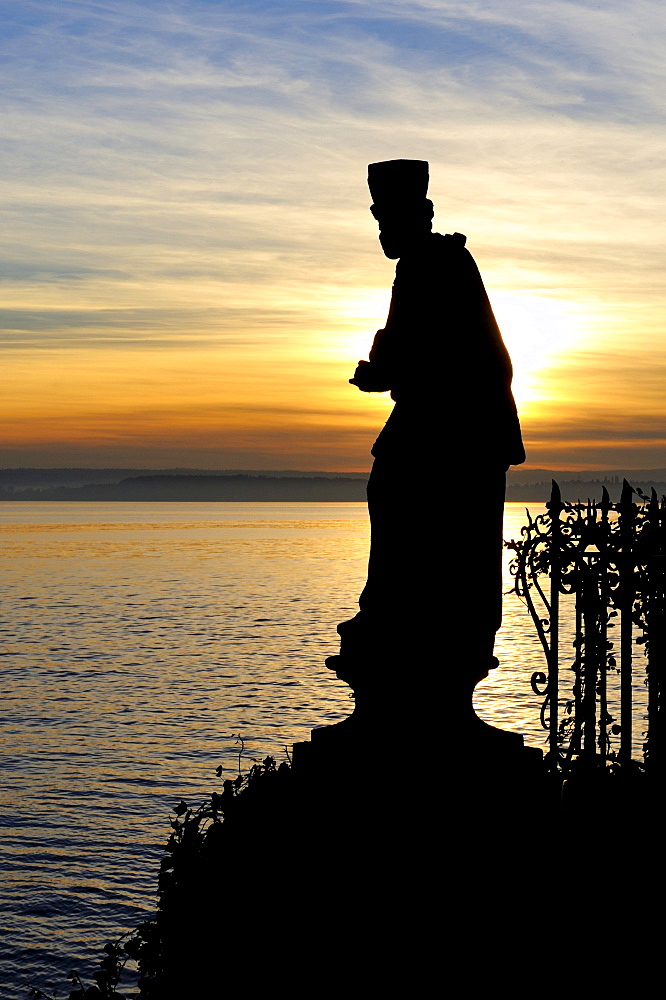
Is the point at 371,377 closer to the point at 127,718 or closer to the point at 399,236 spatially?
the point at 399,236

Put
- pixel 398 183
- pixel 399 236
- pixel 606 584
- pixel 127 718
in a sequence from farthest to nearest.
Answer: pixel 127 718 < pixel 606 584 < pixel 399 236 < pixel 398 183

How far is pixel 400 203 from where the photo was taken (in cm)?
554

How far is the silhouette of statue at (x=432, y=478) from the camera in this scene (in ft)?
18.0

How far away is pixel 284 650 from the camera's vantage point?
2903 centimetres

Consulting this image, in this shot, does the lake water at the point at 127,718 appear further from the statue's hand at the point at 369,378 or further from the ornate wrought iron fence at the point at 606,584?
the ornate wrought iron fence at the point at 606,584

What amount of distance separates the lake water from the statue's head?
2079 millimetres

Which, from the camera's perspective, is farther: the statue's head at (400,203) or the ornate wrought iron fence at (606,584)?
the ornate wrought iron fence at (606,584)

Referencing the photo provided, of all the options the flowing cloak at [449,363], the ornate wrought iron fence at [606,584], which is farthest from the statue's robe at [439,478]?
the ornate wrought iron fence at [606,584]

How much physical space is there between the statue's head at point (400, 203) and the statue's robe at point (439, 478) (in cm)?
8

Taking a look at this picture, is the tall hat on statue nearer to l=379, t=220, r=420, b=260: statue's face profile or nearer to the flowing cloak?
l=379, t=220, r=420, b=260: statue's face profile

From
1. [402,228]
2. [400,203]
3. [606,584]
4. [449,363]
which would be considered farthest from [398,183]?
[606,584]

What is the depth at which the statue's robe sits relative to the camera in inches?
216

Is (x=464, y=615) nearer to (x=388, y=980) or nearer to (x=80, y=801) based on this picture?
(x=388, y=980)

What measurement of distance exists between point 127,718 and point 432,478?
51.6ft
